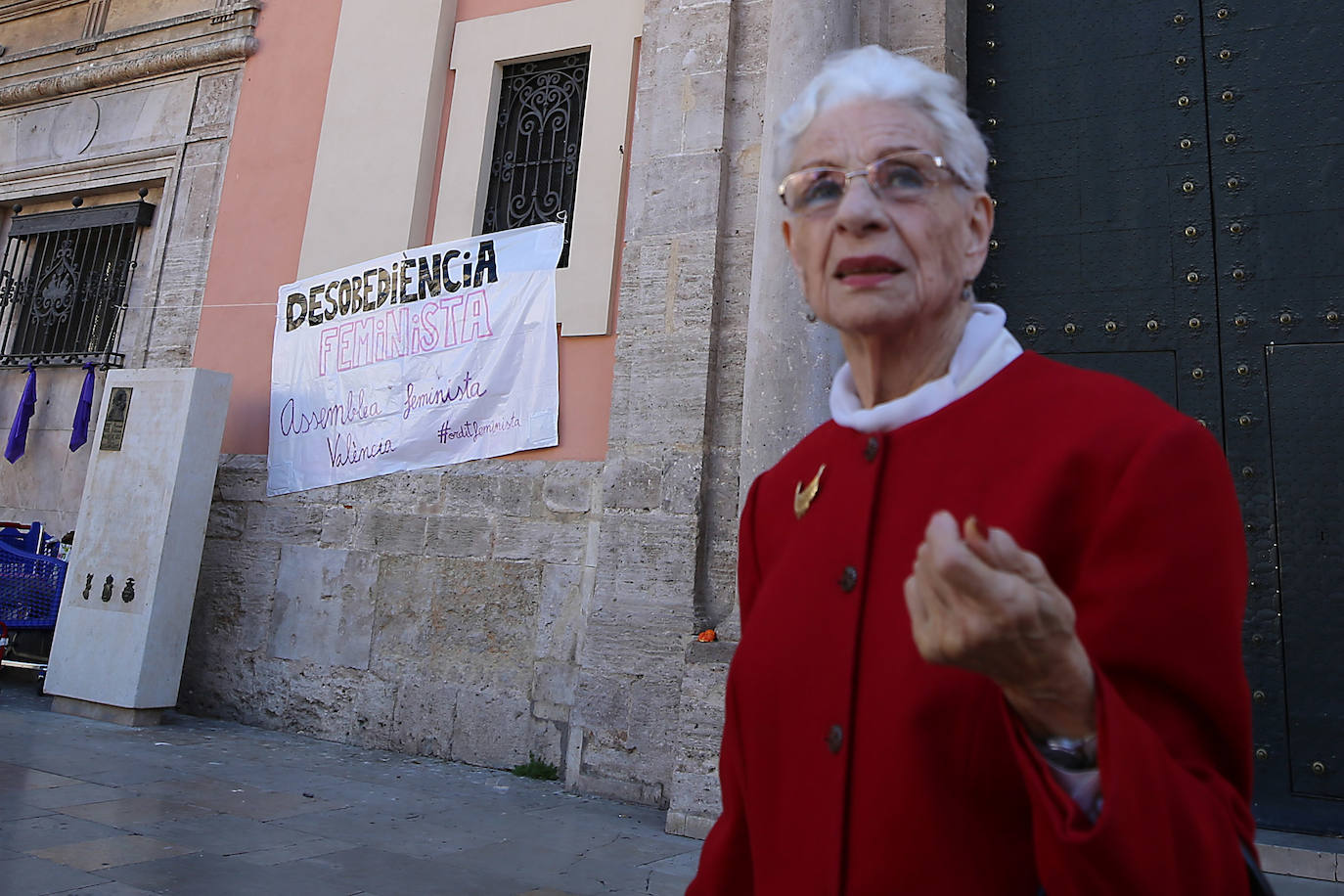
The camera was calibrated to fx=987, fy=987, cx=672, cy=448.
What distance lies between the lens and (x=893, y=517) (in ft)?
3.60

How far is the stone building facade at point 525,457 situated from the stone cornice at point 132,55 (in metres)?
0.06

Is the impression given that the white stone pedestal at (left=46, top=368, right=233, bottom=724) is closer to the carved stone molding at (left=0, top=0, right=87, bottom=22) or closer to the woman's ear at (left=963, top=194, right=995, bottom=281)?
the carved stone molding at (left=0, top=0, right=87, bottom=22)

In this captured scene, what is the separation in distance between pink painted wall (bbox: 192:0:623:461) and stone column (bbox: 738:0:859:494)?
9.61ft

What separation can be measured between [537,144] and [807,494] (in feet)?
18.1

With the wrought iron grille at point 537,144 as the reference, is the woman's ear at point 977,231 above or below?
below

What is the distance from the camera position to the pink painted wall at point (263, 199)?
705cm

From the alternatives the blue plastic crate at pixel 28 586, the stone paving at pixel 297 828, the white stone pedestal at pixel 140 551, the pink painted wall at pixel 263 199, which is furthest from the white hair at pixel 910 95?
the blue plastic crate at pixel 28 586

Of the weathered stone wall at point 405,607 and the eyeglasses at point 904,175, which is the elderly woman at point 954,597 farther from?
the weathered stone wall at point 405,607

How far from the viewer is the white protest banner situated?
230 inches

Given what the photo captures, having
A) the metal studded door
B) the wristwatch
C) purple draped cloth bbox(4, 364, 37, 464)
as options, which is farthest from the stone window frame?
the wristwatch

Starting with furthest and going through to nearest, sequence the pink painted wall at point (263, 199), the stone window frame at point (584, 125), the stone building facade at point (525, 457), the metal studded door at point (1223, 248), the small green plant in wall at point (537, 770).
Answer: the pink painted wall at point (263, 199), the stone window frame at point (584, 125), the small green plant in wall at point (537, 770), the stone building facade at point (525, 457), the metal studded door at point (1223, 248)

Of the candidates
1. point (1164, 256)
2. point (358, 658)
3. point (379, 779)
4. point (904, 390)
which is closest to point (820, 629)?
point (904, 390)

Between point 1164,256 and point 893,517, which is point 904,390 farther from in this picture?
point 1164,256

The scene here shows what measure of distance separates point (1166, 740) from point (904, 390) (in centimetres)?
53
